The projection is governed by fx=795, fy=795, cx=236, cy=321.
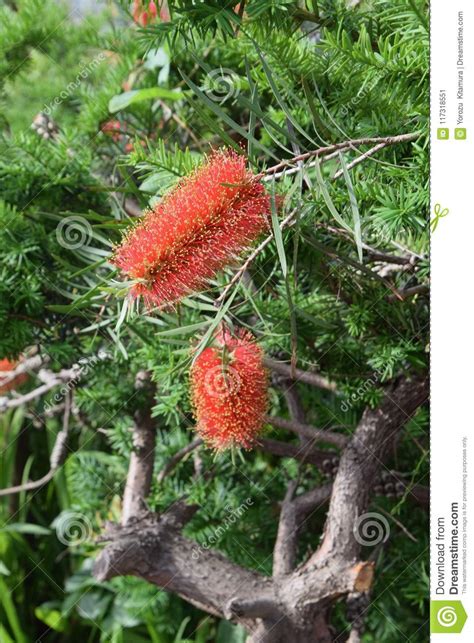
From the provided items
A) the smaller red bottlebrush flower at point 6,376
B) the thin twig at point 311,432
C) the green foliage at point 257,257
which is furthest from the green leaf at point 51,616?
the thin twig at point 311,432

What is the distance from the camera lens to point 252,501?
0.90m

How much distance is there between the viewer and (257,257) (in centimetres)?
65

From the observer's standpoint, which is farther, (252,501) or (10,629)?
(10,629)

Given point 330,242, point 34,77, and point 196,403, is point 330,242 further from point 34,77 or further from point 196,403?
point 34,77

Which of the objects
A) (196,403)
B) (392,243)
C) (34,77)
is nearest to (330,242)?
(392,243)

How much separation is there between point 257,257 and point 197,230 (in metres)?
0.21

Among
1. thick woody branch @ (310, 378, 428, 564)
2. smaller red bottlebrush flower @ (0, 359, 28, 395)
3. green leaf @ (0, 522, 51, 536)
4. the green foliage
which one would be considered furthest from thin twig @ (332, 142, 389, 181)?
green leaf @ (0, 522, 51, 536)

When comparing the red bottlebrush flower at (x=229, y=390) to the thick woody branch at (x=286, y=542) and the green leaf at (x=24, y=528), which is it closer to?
the thick woody branch at (x=286, y=542)

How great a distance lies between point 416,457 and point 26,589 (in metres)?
0.78

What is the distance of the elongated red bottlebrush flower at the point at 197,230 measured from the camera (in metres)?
0.45

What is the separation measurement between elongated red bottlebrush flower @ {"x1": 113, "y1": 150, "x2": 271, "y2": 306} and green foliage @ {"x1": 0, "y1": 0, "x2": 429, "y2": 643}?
0.07ft

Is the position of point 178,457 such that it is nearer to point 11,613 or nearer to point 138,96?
point 138,96

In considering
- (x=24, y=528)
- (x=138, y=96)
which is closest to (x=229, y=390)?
(x=138, y=96)

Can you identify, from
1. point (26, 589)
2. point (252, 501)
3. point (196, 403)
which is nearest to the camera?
point (196, 403)
